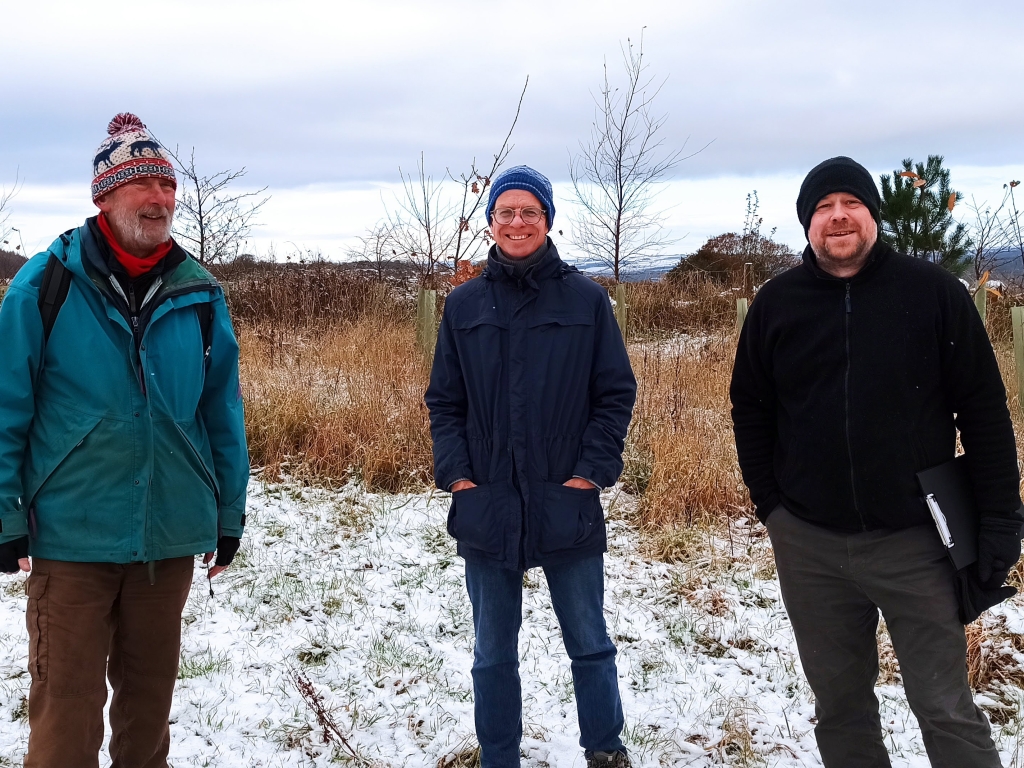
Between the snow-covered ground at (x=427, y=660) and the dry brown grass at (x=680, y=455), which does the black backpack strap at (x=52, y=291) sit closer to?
the snow-covered ground at (x=427, y=660)

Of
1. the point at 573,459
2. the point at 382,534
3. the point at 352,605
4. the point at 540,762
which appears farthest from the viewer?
the point at 382,534

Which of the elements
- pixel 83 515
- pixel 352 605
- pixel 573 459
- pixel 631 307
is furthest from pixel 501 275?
pixel 631 307

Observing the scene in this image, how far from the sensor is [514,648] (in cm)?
238

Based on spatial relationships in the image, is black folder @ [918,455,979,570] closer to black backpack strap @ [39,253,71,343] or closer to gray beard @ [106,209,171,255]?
gray beard @ [106,209,171,255]

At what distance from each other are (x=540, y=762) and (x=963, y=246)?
43.2 ft

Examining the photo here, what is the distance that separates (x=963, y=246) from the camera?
1284 centimetres

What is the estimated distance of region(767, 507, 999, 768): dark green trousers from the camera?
1928 millimetres

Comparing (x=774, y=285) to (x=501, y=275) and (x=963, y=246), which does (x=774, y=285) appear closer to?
(x=501, y=275)

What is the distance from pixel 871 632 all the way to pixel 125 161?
2.48 m

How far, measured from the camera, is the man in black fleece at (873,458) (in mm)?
1927

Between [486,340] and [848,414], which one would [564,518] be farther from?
[848,414]

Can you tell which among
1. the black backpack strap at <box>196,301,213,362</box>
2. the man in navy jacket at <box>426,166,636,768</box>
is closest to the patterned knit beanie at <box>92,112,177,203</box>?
the black backpack strap at <box>196,301,213,362</box>

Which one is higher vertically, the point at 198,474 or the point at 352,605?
the point at 198,474

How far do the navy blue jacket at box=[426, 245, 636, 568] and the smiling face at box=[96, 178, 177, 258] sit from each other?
880 millimetres
